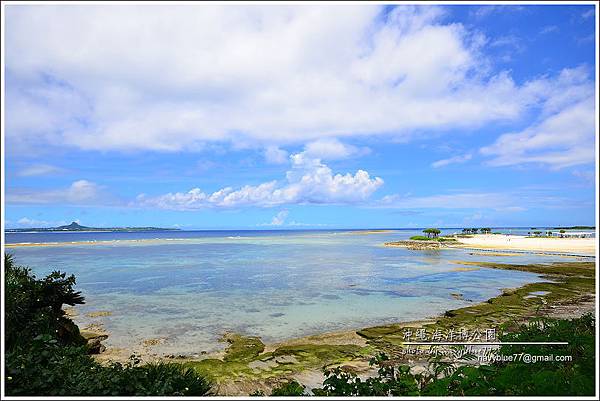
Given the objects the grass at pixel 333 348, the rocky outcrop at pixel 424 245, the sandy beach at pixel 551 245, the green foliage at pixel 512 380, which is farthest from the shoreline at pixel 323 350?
the rocky outcrop at pixel 424 245

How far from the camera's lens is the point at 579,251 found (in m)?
32.5

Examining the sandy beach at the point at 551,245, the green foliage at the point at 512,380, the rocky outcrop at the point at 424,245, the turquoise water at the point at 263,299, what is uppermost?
the green foliage at the point at 512,380

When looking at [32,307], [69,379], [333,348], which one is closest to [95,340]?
[32,307]

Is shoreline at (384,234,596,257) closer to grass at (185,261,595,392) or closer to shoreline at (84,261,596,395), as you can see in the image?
grass at (185,261,595,392)

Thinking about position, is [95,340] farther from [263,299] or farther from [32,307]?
[263,299]

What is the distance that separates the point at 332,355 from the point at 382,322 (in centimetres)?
333

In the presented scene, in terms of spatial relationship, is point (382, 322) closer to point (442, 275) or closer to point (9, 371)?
point (9, 371)

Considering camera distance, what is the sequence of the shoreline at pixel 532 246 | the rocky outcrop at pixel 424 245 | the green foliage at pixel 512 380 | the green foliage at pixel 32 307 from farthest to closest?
1. the rocky outcrop at pixel 424 245
2. the shoreline at pixel 532 246
3. the green foliage at pixel 32 307
4. the green foliage at pixel 512 380

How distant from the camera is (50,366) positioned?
4227 mm

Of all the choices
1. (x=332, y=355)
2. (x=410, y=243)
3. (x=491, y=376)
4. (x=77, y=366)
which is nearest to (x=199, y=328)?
(x=332, y=355)

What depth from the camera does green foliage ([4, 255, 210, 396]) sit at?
373cm

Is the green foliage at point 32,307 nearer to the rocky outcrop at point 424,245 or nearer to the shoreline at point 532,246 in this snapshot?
the shoreline at point 532,246

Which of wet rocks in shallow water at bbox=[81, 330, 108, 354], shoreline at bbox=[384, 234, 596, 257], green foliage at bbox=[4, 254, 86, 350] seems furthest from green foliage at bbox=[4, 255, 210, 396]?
shoreline at bbox=[384, 234, 596, 257]

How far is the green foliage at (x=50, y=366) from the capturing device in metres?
3.73
